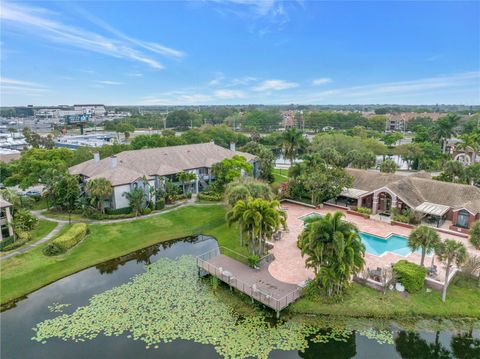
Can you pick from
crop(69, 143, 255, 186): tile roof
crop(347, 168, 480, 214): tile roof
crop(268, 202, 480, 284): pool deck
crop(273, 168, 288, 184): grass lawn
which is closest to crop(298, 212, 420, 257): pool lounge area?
crop(268, 202, 480, 284): pool deck

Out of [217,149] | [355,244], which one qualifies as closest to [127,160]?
[217,149]

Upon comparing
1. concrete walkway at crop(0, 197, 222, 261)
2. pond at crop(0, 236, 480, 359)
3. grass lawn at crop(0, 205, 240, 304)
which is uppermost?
concrete walkway at crop(0, 197, 222, 261)

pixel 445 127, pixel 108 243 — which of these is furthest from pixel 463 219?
pixel 445 127

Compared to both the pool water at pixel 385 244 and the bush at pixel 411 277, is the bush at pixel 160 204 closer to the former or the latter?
the pool water at pixel 385 244

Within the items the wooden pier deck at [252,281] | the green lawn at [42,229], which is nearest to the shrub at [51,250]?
the green lawn at [42,229]

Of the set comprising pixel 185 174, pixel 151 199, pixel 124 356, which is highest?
pixel 185 174

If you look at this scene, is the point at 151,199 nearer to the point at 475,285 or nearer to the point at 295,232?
the point at 295,232

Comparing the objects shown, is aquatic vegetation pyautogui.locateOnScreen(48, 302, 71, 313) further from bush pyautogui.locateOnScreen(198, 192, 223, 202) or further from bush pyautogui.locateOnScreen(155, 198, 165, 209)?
bush pyautogui.locateOnScreen(198, 192, 223, 202)
